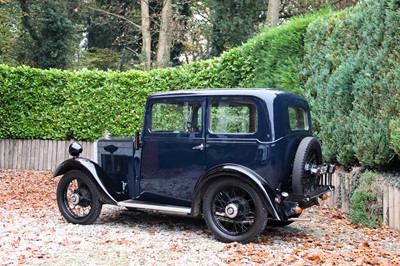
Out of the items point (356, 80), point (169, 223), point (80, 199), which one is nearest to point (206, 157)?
point (169, 223)

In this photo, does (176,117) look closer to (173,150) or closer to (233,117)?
(173,150)

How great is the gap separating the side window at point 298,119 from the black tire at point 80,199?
9.05 ft

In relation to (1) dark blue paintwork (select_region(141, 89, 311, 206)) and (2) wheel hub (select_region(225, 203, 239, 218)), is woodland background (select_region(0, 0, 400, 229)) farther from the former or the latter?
(2) wheel hub (select_region(225, 203, 239, 218))

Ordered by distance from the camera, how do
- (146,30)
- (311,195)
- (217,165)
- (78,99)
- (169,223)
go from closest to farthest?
(311,195) < (217,165) < (169,223) < (78,99) < (146,30)

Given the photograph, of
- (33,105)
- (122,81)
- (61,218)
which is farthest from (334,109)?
(33,105)

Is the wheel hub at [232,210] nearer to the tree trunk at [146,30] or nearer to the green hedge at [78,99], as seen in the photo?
the green hedge at [78,99]

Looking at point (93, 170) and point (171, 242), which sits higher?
point (93, 170)

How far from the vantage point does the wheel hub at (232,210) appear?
199 inches

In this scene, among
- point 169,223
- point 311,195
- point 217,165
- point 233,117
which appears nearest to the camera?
point 311,195

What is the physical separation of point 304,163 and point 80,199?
10.2ft

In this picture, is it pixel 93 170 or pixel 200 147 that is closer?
pixel 200 147

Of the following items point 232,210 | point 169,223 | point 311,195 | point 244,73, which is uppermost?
point 244,73

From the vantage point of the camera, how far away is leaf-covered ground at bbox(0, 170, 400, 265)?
14.6ft

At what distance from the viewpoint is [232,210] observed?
16.7 feet
